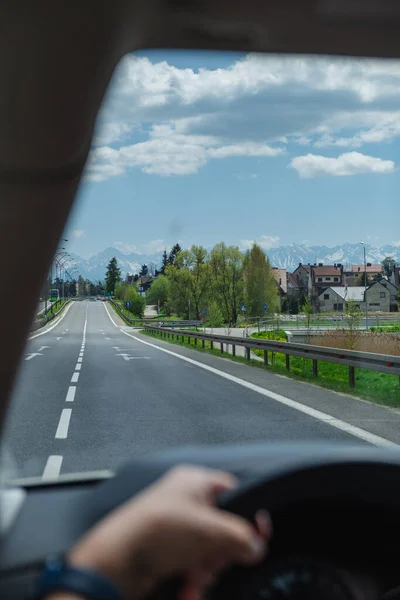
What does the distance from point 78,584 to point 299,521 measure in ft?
2.06

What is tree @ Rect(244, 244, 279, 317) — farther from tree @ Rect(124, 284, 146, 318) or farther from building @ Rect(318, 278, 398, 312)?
building @ Rect(318, 278, 398, 312)

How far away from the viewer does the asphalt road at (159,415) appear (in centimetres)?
627

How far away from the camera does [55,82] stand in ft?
5.01

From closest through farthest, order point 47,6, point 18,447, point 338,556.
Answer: point 47,6
point 338,556
point 18,447

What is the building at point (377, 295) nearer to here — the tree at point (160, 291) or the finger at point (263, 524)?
the tree at point (160, 291)

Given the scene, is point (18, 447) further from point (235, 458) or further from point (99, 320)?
point (99, 320)

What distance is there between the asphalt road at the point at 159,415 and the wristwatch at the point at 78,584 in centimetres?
290

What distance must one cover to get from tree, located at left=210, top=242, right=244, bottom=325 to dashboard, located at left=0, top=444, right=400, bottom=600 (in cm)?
224

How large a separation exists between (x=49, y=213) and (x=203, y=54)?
71cm

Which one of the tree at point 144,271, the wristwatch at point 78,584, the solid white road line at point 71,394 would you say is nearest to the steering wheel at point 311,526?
the wristwatch at point 78,584

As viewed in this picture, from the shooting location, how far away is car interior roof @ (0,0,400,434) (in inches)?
58.4

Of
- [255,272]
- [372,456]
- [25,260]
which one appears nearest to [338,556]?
[372,456]

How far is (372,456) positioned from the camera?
149 centimetres

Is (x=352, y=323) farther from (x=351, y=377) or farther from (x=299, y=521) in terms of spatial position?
(x=299, y=521)
